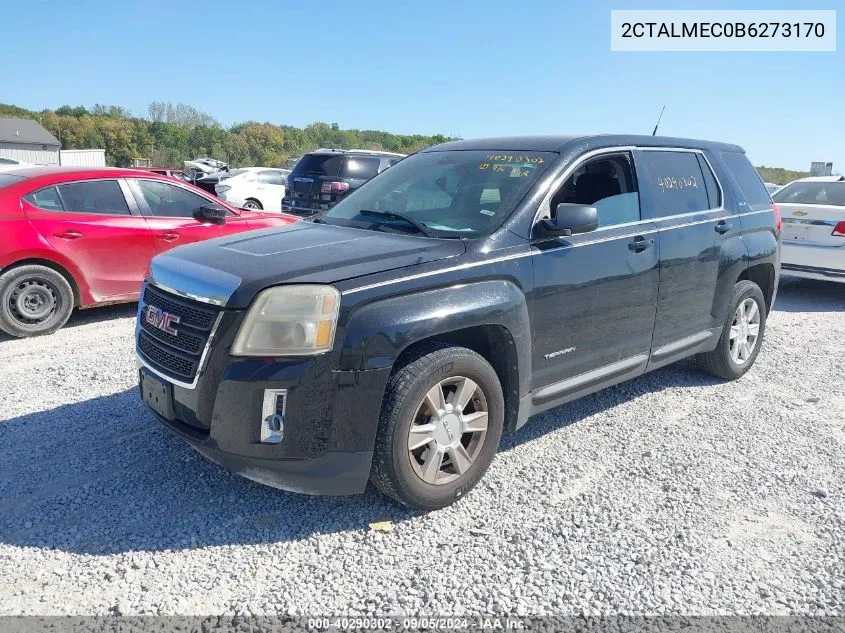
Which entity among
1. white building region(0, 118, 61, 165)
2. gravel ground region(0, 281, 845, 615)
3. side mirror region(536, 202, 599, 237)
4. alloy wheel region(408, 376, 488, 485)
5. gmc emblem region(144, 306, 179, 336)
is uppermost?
white building region(0, 118, 61, 165)

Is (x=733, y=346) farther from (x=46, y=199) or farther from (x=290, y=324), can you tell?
(x=46, y=199)

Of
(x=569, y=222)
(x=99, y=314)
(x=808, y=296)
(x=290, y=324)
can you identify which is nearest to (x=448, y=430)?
(x=290, y=324)

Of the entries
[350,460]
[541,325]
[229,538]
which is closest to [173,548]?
[229,538]

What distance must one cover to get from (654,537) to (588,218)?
5.35ft

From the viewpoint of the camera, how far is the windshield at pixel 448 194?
362 cm

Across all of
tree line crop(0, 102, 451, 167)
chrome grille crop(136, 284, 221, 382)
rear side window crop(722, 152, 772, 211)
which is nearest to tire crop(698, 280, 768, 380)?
rear side window crop(722, 152, 772, 211)

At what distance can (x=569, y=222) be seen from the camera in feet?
11.3

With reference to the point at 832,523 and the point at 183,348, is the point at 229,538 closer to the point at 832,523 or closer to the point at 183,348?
the point at 183,348

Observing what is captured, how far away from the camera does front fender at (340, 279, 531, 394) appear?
2838mm

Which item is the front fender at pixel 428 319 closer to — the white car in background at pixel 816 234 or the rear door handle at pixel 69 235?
the rear door handle at pixel 69 235

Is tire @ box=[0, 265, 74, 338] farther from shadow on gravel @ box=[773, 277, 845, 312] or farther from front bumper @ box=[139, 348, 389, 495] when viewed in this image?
shadow on gravel @ box=[773, 277, 845, 312]

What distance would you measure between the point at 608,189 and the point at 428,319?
1.90 m

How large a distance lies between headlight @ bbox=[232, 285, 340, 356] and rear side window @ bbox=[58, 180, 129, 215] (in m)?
4.50

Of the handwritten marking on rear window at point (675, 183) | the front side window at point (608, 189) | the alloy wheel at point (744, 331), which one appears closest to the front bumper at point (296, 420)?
the front side window at point (608, 189)
